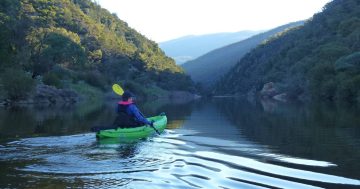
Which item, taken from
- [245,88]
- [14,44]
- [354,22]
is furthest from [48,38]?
[245,88]

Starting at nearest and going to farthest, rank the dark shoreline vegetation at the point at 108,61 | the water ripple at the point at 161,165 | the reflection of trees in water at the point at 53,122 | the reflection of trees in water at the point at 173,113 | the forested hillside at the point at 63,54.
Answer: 1. the water ripple at the point at 161,165
2. the reflection of trees in water at the point at 53,122
3. the reflection of trees in water at the point at 173,113
4. the dark shoreline vegetation at the point at 108,61
5. the forested hillside at the point at 63,54

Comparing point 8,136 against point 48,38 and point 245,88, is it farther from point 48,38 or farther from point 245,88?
point 245,88

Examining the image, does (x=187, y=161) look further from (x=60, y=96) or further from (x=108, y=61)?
(x=108, y=61)

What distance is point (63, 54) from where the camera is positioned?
261 ft

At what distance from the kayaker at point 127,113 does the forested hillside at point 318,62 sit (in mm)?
38228

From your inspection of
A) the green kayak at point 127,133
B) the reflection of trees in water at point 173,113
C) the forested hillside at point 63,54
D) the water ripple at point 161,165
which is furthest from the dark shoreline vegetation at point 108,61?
the water ripple at point 161,165

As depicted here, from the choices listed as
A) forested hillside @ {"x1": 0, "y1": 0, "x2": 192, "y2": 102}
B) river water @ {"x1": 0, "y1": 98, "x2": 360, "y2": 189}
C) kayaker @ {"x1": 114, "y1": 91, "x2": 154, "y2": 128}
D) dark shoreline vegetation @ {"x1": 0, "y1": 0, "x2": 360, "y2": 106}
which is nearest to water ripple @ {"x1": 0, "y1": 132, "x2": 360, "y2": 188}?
river water @ {"x1": 0, "y1": 98, "x2": 360, "y2": 189}

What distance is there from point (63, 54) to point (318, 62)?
4206 centimetres

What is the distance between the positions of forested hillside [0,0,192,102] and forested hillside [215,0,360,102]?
28.2 meters

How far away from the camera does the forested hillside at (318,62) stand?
56.9 meters

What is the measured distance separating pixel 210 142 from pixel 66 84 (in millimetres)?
63109

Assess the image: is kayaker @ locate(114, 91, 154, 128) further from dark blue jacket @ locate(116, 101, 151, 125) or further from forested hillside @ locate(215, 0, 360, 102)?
forested hillside @ locate(215, 0, 360, 102)

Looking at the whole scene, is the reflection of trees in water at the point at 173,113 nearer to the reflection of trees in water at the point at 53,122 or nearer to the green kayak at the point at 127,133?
the reflection of trees in water at the point at 53,122

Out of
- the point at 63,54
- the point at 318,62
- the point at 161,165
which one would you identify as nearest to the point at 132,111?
the point at 161,165
